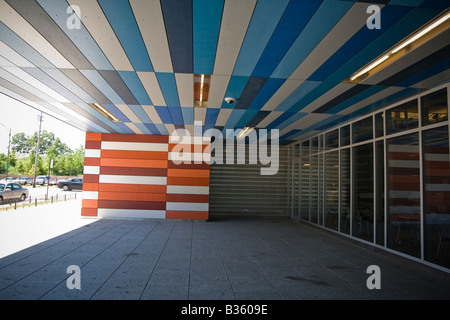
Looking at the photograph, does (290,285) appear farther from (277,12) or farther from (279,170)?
(279,170)

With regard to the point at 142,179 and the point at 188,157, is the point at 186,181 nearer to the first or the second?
the point at 188,157

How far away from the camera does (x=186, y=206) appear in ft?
32.9

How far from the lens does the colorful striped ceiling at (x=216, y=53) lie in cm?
290

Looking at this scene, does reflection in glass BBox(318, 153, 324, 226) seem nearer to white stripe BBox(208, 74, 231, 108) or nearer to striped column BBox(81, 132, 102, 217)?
white stripe BBox(208, 74, 231, 108)

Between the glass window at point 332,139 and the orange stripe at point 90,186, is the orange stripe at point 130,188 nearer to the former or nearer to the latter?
the orange stripe at point 90,186

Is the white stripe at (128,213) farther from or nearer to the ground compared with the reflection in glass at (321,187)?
nearer to the ground

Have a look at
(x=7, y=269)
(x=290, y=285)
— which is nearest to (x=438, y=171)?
(x=290, y=285)

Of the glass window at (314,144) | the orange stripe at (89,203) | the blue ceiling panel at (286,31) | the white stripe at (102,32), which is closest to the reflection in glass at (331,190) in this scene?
the glass window at (314,144)

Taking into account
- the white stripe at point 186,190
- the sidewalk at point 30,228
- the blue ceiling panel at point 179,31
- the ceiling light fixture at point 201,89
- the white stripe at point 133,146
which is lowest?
the sidewalk at point 30,228

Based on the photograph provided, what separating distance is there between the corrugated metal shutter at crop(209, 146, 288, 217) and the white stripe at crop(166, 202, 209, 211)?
4.90ft

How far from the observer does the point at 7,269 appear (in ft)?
14.0

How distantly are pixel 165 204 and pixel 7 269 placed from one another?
583 centimetres

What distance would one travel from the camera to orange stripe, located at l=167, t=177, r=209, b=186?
10039 millimetres

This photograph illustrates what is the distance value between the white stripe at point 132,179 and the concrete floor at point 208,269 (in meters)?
2.66
